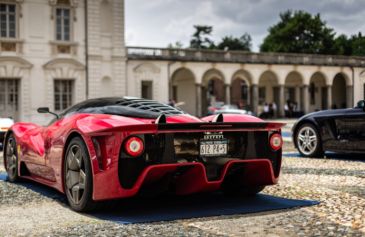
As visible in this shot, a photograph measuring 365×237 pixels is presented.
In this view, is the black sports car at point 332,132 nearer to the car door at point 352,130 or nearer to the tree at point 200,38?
the car door at point 352,130

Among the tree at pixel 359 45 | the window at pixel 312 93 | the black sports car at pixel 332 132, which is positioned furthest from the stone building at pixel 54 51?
the window at pixel 312 93

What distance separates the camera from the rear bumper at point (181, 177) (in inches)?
179

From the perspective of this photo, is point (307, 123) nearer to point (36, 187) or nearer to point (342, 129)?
point (342, 129)

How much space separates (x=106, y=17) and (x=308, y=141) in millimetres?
22923

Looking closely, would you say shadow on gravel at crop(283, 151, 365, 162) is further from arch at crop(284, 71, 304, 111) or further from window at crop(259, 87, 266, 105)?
window at crop(259, 87, 266, 105)

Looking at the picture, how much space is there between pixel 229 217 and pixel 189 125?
892mm

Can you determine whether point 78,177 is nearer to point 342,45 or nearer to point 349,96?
point 349,96

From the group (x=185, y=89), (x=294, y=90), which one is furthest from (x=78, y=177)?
(x=294, y=90)

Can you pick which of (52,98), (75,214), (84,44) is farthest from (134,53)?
(75,214)

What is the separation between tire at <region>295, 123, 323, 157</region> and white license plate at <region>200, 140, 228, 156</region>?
572 centimetres

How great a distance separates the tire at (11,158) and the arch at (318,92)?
149ft

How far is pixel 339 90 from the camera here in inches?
2106

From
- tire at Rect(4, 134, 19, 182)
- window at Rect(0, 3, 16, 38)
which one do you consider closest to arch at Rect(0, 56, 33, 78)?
window at Rect(0, 3, 16, 38)

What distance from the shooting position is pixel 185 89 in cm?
4528
